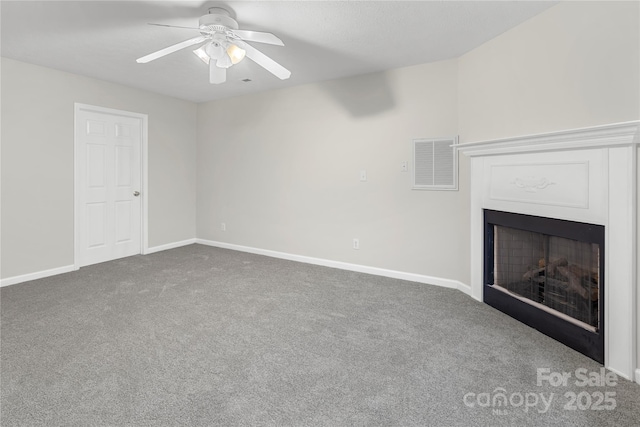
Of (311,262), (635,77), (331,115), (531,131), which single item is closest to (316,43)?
(331,115)

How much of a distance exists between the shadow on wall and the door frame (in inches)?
111

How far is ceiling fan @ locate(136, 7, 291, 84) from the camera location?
233 cm

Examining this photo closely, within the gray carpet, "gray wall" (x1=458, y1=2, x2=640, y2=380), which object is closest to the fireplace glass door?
the gray carpet

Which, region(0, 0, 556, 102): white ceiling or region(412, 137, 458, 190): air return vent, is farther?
region(412, 137, 458, 190): air return vent

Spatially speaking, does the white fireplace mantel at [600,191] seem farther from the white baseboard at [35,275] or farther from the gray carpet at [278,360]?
the white baseboard at [35,275]

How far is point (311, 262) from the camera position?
4430 millimetres

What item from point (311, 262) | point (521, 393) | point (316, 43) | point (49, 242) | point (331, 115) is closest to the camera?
point (521, 393)

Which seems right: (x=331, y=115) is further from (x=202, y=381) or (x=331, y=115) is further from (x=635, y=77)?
(x=202, y=381)

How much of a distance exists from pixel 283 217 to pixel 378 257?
5.06 ft

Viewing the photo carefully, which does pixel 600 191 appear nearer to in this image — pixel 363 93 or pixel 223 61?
pixel 363 93

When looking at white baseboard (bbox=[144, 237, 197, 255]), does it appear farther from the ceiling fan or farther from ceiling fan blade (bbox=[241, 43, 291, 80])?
ceiling fan blade (bbox=[241, 43, 291, 80])

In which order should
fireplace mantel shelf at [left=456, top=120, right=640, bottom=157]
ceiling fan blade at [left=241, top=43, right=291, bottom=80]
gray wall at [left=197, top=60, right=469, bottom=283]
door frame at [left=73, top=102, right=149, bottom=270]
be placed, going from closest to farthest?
1. fireplace mantel shelf at [left=456, top=120, right=640, bottom=157]
2. ceiling fan blade at [left=241, top=43, right=291, bottom=80]
3. gray wall at [left=197, top=60, right=469, bottom=283]
4. door frame at [left=73, top=102, right=149, bottom=270]

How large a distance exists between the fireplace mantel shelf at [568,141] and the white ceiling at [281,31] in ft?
3.15

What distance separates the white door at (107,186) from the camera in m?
4.14
